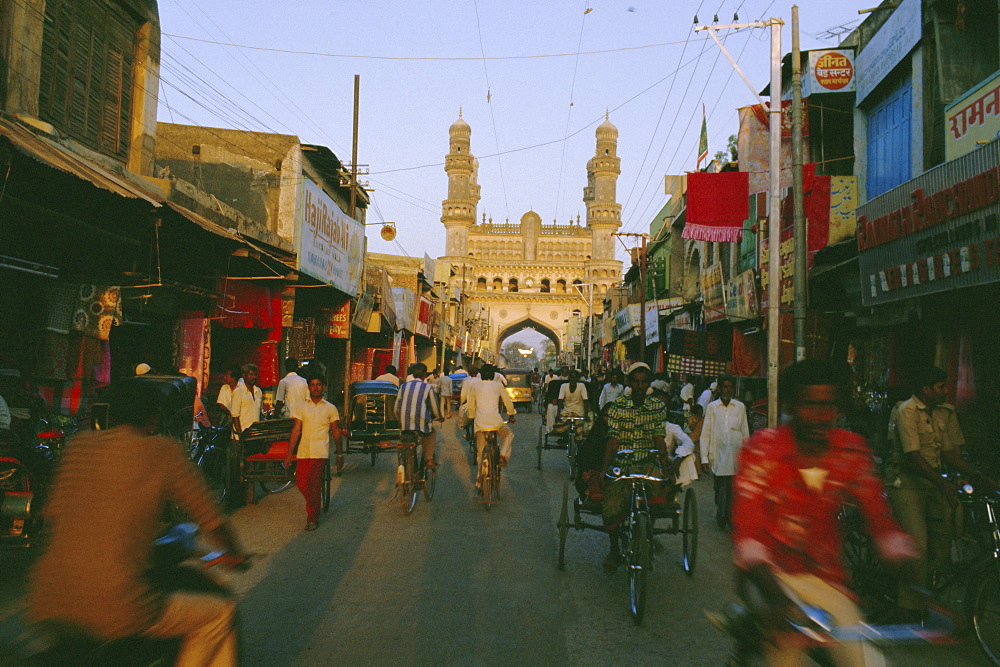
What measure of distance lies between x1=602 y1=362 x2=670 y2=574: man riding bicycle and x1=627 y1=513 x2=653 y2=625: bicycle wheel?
607mm

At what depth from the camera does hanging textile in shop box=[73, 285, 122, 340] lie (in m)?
8.84

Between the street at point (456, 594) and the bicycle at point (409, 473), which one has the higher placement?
the bicycle at point (409, 473)

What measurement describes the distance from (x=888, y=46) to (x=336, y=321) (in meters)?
14.9

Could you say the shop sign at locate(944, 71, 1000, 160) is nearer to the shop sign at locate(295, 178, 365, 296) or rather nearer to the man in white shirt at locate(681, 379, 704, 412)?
the man in white shirt at locate(681, 379, 704, 412)

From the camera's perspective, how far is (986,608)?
4.15m

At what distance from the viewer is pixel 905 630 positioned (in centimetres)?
226

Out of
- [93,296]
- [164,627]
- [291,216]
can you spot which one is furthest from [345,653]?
[291,216]

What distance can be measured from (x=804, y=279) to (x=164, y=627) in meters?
10.6

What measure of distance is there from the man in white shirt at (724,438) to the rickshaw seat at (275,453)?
457 centimetres

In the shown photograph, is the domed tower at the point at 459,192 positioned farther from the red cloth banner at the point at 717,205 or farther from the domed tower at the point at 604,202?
the red cloth banner at the point at 717,205

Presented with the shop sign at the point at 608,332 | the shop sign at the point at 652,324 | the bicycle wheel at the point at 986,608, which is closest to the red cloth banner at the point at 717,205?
the bicycle wheel at the point at 986,608

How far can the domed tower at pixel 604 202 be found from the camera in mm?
80375

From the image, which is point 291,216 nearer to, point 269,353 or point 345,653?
point 269,353

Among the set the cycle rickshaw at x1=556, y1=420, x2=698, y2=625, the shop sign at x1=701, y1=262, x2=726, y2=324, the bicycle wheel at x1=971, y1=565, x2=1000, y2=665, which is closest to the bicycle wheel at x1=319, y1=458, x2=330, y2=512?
the cycle rickshaw at x1=556, y1=420, x2=698, y2=625
